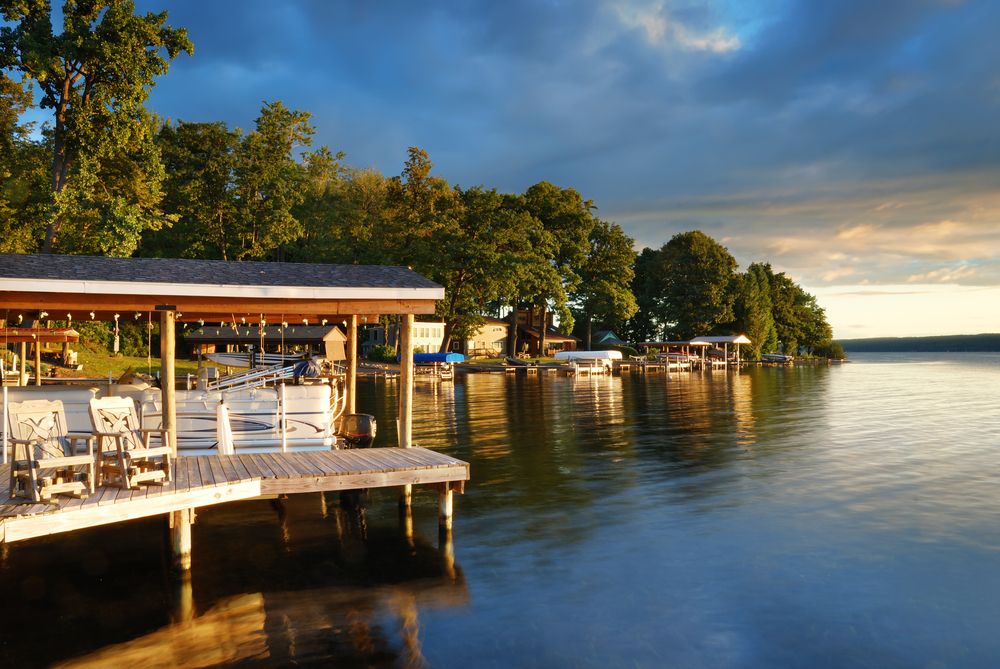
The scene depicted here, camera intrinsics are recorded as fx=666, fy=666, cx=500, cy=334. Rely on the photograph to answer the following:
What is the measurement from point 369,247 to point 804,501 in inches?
1974

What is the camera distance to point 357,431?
1304 centimetres

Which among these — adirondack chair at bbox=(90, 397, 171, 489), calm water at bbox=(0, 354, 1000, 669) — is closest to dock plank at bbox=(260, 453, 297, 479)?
calm water at bbox=(0, 354, 1000, 669)

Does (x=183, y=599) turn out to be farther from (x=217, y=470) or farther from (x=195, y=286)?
(x=195, y=286)

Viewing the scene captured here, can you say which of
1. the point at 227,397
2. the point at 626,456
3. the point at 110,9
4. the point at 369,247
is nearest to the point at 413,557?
the point at 227,397

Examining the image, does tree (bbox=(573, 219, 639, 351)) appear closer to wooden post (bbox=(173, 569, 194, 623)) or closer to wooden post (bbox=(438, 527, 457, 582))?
wooden post (bbox=(438, 527, 457, 582))

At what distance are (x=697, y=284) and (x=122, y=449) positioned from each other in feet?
267

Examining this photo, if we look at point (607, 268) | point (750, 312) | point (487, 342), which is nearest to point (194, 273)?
point (607, 268)

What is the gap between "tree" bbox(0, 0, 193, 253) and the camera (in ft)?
98.3

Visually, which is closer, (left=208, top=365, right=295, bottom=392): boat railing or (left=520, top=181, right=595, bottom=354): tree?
(left=208, top=365, right=295, bottom=392): boat railing

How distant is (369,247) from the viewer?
58.4 m

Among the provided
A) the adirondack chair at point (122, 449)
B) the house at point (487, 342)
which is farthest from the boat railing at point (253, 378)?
the house at point (487, 342)

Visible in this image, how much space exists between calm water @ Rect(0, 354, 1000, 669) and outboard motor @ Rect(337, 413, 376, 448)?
1103 millimetres

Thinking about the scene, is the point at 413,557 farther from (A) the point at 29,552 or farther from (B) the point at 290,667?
(A) the point at 29,552

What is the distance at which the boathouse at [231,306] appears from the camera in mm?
8633
